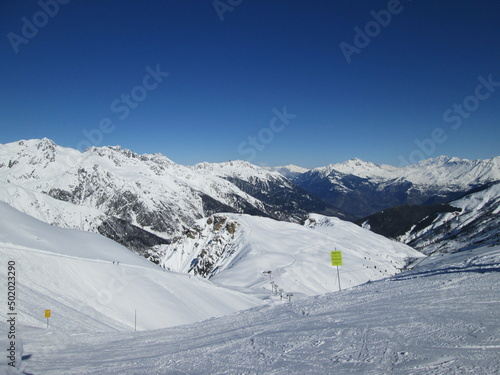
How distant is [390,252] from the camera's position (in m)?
87.8

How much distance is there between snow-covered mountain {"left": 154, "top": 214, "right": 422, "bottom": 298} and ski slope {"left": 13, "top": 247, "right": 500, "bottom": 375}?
3115 cm

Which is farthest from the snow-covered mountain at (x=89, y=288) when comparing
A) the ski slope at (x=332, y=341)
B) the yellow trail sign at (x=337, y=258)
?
the yellow trail sign at (x=337, y=258)

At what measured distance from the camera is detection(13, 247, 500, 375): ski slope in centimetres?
646

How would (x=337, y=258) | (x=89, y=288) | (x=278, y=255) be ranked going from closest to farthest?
(x=337, y=258)
(x=89, y=288)
(x=278, y=255)

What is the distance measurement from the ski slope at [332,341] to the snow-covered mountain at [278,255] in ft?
102

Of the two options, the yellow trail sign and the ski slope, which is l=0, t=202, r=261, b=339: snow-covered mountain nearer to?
the ski slope

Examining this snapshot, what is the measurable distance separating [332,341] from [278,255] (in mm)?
56047

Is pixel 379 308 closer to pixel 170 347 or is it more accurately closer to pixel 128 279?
pixel 170 347

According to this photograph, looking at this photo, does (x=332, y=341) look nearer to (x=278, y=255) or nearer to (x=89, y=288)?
(x=89, y=288)

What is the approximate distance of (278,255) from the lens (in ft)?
207

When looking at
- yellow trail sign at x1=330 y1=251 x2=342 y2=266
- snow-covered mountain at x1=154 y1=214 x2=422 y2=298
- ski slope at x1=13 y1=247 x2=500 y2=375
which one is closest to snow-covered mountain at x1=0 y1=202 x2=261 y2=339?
ski slope at x1=13 y1=247 x2=500 y2=375

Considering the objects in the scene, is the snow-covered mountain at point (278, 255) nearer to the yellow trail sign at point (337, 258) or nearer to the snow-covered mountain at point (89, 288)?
the snow-covered mountain at point (89, 288)

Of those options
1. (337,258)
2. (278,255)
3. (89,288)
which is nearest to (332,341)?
(337,258)

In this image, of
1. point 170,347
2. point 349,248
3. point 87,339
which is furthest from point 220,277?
point 170,347
